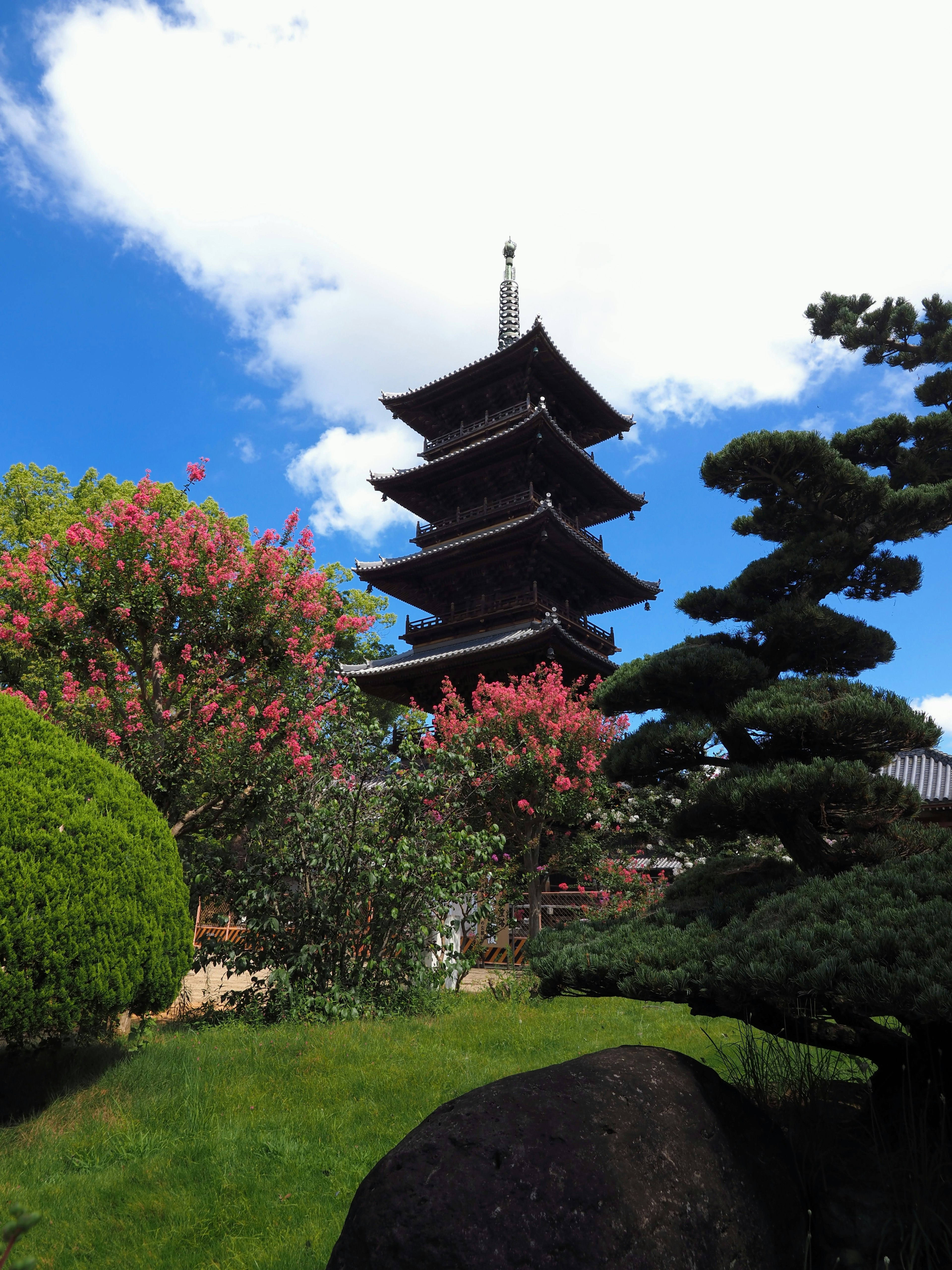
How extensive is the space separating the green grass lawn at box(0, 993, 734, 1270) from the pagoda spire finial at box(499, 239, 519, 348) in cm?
2680

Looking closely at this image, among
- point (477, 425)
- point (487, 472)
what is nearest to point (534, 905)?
point (487, 472)

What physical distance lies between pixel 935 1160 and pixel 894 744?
2.35 meters

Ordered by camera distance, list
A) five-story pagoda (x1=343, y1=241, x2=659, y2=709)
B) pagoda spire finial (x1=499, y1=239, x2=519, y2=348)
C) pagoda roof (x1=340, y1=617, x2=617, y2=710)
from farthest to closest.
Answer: pagoda spire finial (x1=499, y1=239, x2=519, y2=348) < five-story pagoda (x1=343, y1=241, x2=659, y2=709) < pagoda roof (x1=340, y1=617, x2=617, y2=710)

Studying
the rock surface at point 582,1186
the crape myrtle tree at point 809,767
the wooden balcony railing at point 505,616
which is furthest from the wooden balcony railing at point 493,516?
the rock surface at point 582,1186

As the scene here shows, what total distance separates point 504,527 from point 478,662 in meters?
3.78

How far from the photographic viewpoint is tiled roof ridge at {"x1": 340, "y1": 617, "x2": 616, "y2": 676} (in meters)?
17.4

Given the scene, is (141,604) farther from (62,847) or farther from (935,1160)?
(935,1160)

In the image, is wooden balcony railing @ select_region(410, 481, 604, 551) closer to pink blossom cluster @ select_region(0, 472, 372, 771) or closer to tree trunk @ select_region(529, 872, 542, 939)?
tree trunk @ select_region(529, 872, 542, 939)

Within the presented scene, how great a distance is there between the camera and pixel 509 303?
3009 cm

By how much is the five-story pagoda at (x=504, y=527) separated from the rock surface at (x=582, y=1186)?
14704mm

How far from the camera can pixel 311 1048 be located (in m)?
5.98

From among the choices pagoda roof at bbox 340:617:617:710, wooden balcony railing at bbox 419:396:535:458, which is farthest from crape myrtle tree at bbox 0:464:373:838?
wooden balcony railing at bbox 419:396:535:458

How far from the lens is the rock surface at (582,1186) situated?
2.38 metres

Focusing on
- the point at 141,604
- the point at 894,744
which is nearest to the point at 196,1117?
the point at 894,744
